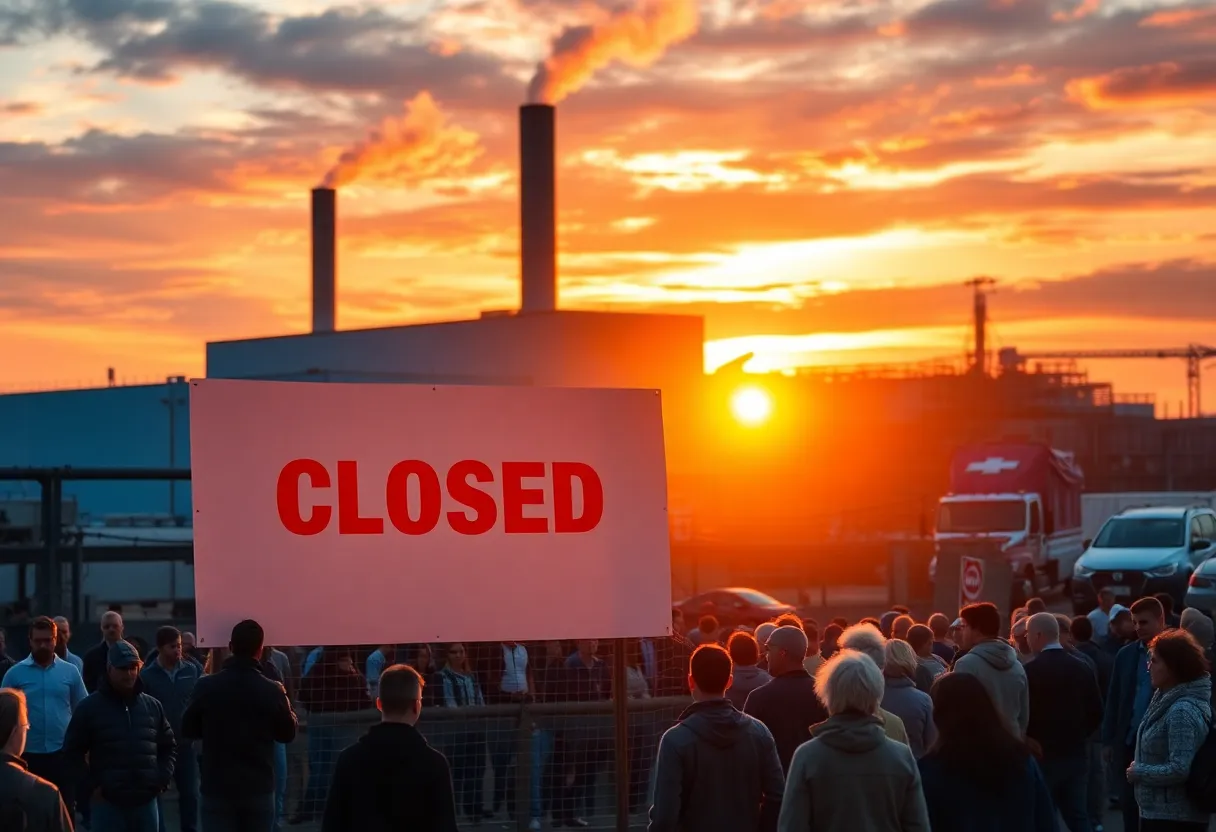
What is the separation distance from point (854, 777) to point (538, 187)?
190ft

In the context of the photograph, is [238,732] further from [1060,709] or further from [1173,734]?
[1060,709]

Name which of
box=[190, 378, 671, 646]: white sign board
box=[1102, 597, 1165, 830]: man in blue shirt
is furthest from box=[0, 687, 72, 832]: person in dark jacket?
box=[1102, 597, 1165, 830]: man in blue shirt

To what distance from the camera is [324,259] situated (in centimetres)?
7556

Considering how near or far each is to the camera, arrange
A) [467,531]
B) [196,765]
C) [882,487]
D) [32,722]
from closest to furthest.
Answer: [467,531] → [32,722] → [196,765] → [882,487]

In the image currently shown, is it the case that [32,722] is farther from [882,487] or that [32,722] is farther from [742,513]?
[882,487]

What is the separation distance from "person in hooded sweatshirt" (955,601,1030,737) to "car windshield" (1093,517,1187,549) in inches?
956

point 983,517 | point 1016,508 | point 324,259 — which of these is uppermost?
point 324,259

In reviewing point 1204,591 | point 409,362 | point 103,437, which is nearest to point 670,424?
point 409,362

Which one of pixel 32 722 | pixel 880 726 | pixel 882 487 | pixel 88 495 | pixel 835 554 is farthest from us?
pixel 882 487

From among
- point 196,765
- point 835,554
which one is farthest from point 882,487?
point 196,765

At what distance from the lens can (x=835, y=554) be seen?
5806cm

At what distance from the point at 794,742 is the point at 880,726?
2.41 m

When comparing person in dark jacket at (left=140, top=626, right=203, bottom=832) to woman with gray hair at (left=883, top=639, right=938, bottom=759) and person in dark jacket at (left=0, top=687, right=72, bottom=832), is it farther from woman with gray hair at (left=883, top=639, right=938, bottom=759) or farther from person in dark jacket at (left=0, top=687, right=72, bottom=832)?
person in dark jacket at (left=0, top=687, right=72, bottom=832)

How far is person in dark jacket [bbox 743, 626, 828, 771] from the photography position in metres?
8.44
